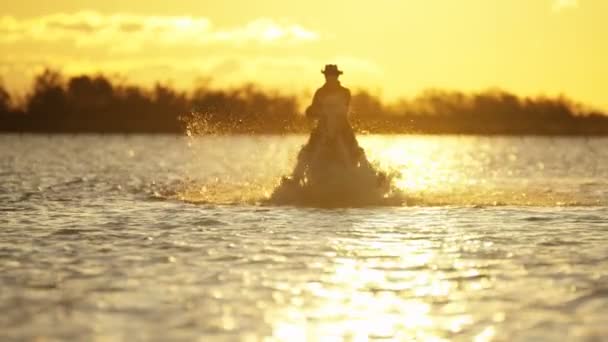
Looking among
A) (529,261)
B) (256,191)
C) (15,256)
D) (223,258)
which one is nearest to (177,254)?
(223,258)

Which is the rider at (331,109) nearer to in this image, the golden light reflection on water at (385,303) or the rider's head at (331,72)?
the rider's head at (331,72)

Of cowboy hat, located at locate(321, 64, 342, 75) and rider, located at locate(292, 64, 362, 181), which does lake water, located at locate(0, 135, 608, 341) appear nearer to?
rider, located at locate(292, 64, 362, 181)

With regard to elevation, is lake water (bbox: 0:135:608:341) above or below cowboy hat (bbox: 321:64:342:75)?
below

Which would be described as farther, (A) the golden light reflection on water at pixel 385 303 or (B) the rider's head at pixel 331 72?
(B) the rider's head at pixel 331 72

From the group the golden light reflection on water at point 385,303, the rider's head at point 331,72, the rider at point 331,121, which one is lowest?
the golden light reflection on water at point 385,303

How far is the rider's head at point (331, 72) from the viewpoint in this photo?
28.9 meters

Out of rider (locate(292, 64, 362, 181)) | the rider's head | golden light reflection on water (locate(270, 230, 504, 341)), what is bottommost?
golden light reflection on water (locate(270, 230, 504, 341))

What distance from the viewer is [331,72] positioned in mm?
29000

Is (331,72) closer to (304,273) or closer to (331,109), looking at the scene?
(331,109)

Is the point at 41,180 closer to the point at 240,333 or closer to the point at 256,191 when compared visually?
the point at 256,191

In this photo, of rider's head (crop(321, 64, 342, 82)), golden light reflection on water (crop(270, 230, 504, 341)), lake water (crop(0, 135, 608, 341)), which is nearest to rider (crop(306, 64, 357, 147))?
rider's head (crop(321, 64, 342, 82))

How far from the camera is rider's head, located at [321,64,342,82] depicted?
28.9m

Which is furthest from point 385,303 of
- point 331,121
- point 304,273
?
point 331,121

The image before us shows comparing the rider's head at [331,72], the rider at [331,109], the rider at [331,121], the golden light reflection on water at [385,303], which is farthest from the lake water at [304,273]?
the rider's head at [331,72]
